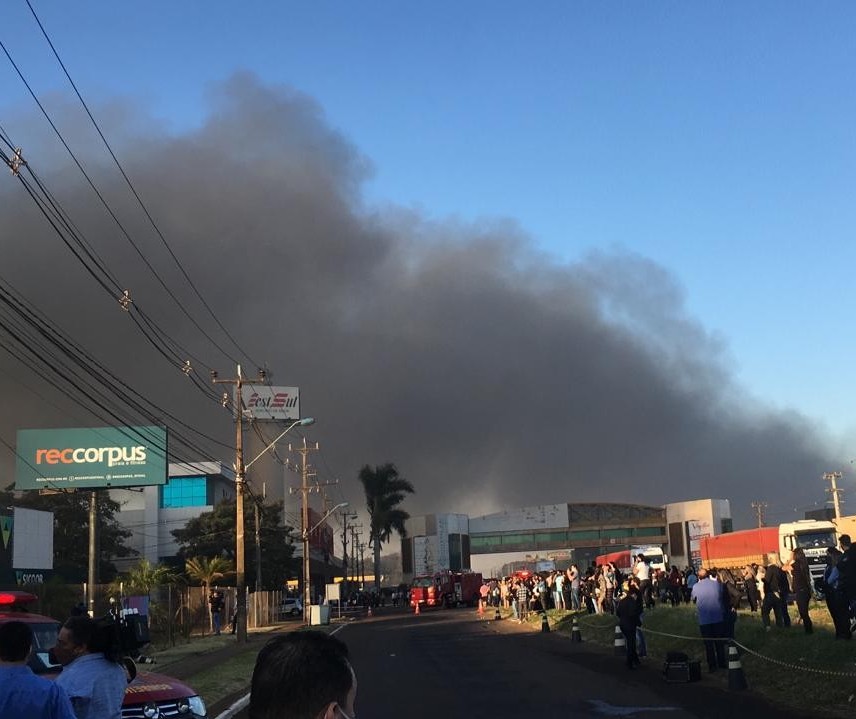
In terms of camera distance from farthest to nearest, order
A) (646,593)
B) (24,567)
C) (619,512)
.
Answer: (619,512) → (24,567) → (646,593)

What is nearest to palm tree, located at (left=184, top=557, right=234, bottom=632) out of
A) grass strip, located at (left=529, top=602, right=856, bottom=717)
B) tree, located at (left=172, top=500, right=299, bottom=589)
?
tree, located at (left=172, top=500, right=299, bottom=589)

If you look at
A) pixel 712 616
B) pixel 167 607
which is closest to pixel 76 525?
pixel 167 607

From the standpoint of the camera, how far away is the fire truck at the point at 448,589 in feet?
244

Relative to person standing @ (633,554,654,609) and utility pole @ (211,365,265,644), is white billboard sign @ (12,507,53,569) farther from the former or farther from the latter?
person standing @ (633,554,654,609)

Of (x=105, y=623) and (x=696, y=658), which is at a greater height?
(x=105, y=623)

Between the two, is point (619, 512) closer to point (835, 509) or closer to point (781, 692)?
point (835, 509)

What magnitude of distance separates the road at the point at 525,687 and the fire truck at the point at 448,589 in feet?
148

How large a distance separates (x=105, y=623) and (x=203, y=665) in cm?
2109

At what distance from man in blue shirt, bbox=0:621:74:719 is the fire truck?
2772 inches

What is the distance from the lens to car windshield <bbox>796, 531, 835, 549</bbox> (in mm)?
42500

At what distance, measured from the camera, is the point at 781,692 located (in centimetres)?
1517

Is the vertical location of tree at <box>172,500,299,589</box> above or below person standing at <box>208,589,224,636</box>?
above

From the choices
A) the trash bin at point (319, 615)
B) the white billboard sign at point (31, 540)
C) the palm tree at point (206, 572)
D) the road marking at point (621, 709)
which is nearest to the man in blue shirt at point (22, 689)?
the road marking at point (621, 709)

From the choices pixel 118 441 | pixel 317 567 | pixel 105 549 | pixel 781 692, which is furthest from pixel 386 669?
pixel 317 567
